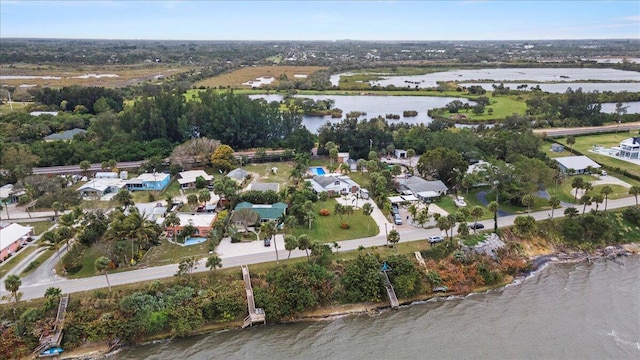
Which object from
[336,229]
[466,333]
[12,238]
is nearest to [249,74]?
[336,229]

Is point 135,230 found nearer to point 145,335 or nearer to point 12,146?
point 145,335

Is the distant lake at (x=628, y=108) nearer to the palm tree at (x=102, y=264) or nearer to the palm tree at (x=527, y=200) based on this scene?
the palm tree at (x=527, y=200)

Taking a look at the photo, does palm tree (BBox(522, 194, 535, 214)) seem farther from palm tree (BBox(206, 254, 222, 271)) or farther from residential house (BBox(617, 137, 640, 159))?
palm tree (BBox(206, 254, 222, 271))

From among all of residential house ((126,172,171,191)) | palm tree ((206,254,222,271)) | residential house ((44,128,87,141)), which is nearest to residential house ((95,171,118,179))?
residential house ((126,172,171,191))

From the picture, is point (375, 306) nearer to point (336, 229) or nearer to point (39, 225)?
point (336, 229)

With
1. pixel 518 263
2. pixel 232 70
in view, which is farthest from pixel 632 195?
pixel 232 70

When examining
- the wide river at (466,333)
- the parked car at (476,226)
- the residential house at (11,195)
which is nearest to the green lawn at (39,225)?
the residential house at (11,195)
